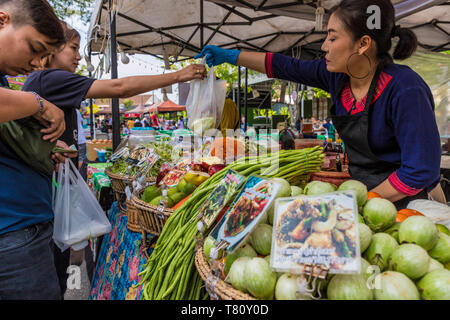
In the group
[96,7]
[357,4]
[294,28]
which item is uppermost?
[294,28]

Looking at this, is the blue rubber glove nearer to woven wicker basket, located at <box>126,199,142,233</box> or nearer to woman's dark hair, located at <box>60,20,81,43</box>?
woman's dark hair, located at <box>60,20,81,43</box>

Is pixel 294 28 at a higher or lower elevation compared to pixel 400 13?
higher

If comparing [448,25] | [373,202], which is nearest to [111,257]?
[373,202]

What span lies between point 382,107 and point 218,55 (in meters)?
1.19

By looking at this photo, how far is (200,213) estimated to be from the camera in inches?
42.6

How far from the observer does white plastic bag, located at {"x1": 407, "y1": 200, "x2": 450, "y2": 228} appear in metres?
1.05

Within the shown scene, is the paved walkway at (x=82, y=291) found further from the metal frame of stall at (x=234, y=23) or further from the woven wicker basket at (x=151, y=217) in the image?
the woven wicker basket at (x=151, y=217)

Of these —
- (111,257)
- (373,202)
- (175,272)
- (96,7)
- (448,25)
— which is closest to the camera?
(373,202)

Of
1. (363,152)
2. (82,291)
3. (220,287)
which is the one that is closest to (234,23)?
(363,152)

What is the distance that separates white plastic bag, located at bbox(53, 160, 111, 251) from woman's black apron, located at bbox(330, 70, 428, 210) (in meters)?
1.42

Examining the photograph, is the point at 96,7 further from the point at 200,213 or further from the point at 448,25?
the point at 448,25

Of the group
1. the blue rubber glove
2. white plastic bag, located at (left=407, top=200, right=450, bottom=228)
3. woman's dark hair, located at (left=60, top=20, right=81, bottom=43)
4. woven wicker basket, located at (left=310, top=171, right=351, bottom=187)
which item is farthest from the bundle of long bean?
woman's dark hair, located at (left=60, top=20, right=81, bottom=43)
